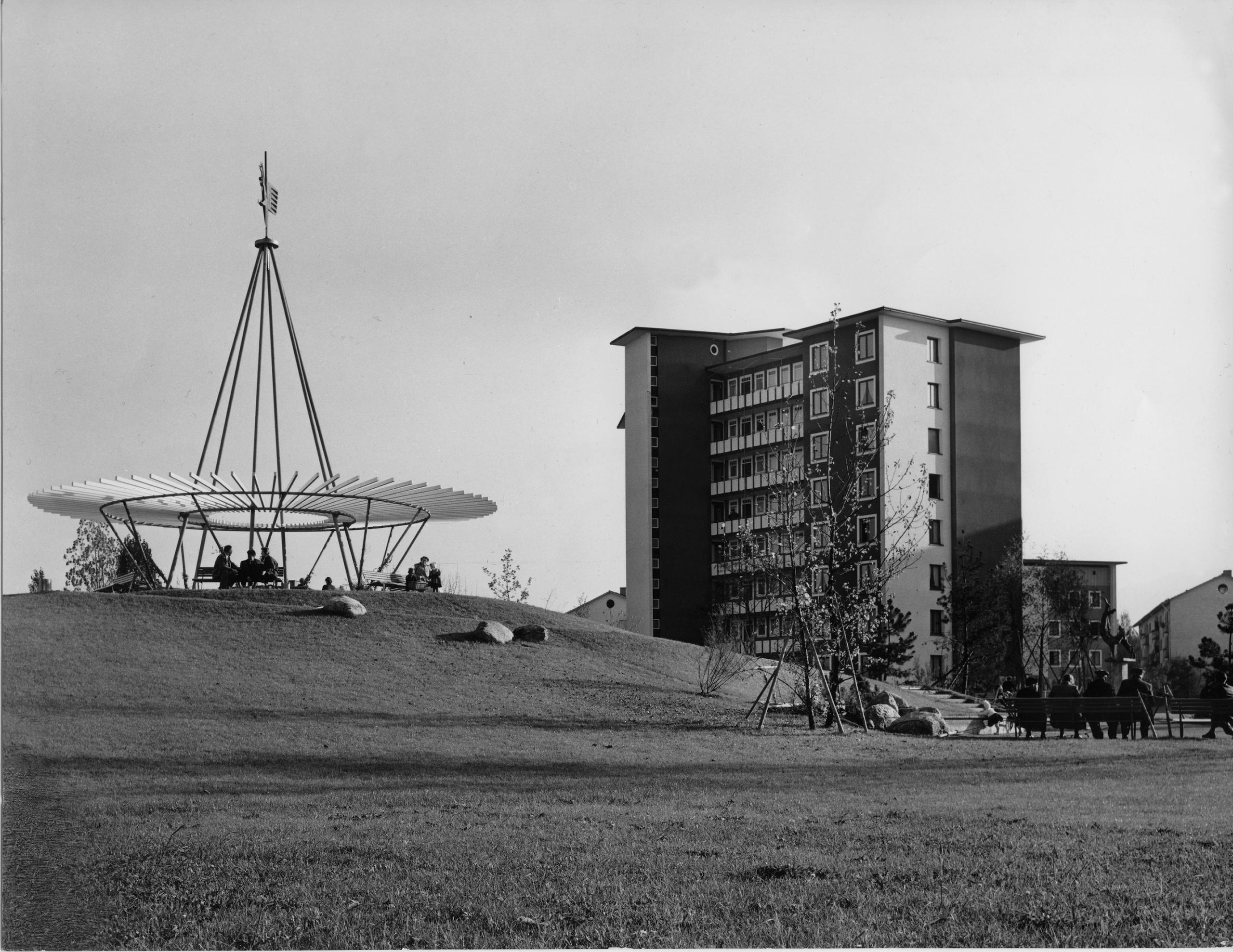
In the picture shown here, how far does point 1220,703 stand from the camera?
23.2m

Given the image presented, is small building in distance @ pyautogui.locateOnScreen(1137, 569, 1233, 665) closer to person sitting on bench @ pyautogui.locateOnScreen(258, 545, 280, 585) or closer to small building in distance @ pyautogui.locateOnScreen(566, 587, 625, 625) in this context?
small building in distance @ pyautogui.locateOnScreen(566, 587, 625, 625)

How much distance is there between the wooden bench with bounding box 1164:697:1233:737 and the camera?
23.2 meters

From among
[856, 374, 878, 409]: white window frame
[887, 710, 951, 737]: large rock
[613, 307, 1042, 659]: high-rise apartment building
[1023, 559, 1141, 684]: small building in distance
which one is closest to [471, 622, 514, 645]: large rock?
[887, 710, 951, 737]: large rock

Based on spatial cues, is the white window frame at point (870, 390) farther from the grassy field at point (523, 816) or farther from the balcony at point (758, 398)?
the grassy field at point (523, 816)

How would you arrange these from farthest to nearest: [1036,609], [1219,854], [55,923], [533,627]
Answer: [1036,609]
[533,627]
[1219,854]
[55,923]

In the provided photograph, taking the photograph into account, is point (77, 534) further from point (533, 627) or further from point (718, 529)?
point (533, 627)

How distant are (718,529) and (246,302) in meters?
51.0

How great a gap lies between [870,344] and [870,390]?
235 centimetres

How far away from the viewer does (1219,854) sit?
35.3 feet

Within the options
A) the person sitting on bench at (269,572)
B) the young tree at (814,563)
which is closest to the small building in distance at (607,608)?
the person sitting on bench at (269,572)

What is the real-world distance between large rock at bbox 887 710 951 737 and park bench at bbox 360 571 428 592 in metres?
16.7

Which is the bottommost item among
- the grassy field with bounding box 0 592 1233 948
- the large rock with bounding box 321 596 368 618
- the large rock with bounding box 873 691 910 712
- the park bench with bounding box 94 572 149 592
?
the grassy field with bounding box 0 592 1233 948

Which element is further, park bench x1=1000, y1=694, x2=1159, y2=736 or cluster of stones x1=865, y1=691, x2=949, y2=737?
cluster of stones x1=865, y1=691, x2=949, y2=737

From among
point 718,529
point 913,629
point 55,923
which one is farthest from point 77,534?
point 55,923
